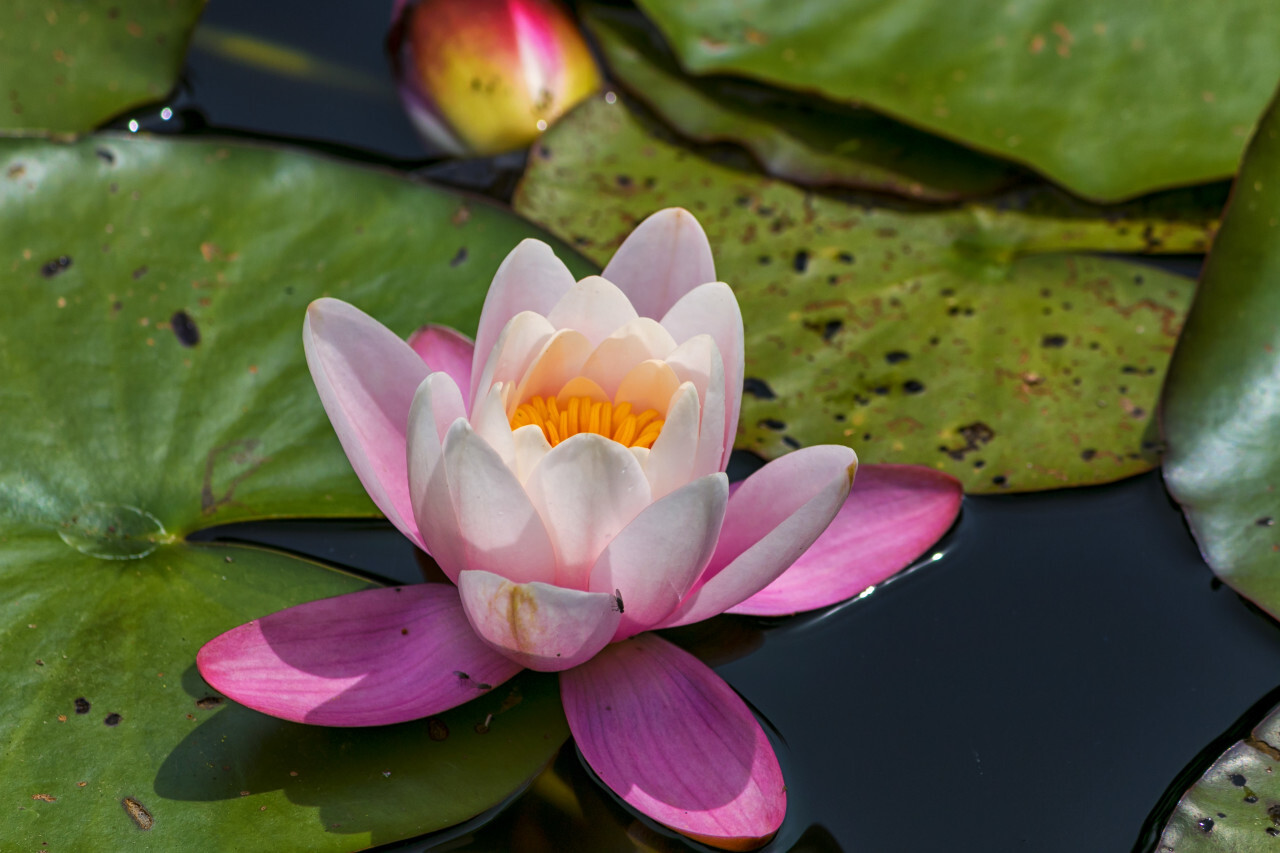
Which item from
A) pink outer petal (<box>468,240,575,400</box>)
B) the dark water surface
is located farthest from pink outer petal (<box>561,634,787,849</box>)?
pink outer petal (<box>468,240,575,400</box>)

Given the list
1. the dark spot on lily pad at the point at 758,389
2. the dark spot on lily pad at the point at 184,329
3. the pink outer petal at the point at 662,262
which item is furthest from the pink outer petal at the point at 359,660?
the dark spot on lily pad at the point at 758,389

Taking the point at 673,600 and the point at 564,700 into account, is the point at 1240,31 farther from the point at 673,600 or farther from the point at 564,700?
the point at 564,700

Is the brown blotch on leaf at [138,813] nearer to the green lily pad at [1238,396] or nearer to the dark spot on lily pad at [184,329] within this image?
the dark spot on lily pad at [184,329]

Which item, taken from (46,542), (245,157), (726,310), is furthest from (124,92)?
(726,310)

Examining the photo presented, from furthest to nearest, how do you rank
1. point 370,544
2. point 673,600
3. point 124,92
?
point 124,92 → point 370,544 → point 673,600

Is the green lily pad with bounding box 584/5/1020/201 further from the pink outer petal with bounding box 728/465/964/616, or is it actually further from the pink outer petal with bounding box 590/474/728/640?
the pink outer petal with bounding box 590/474/728/640

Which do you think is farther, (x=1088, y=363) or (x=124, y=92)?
(x=124, y=92)
